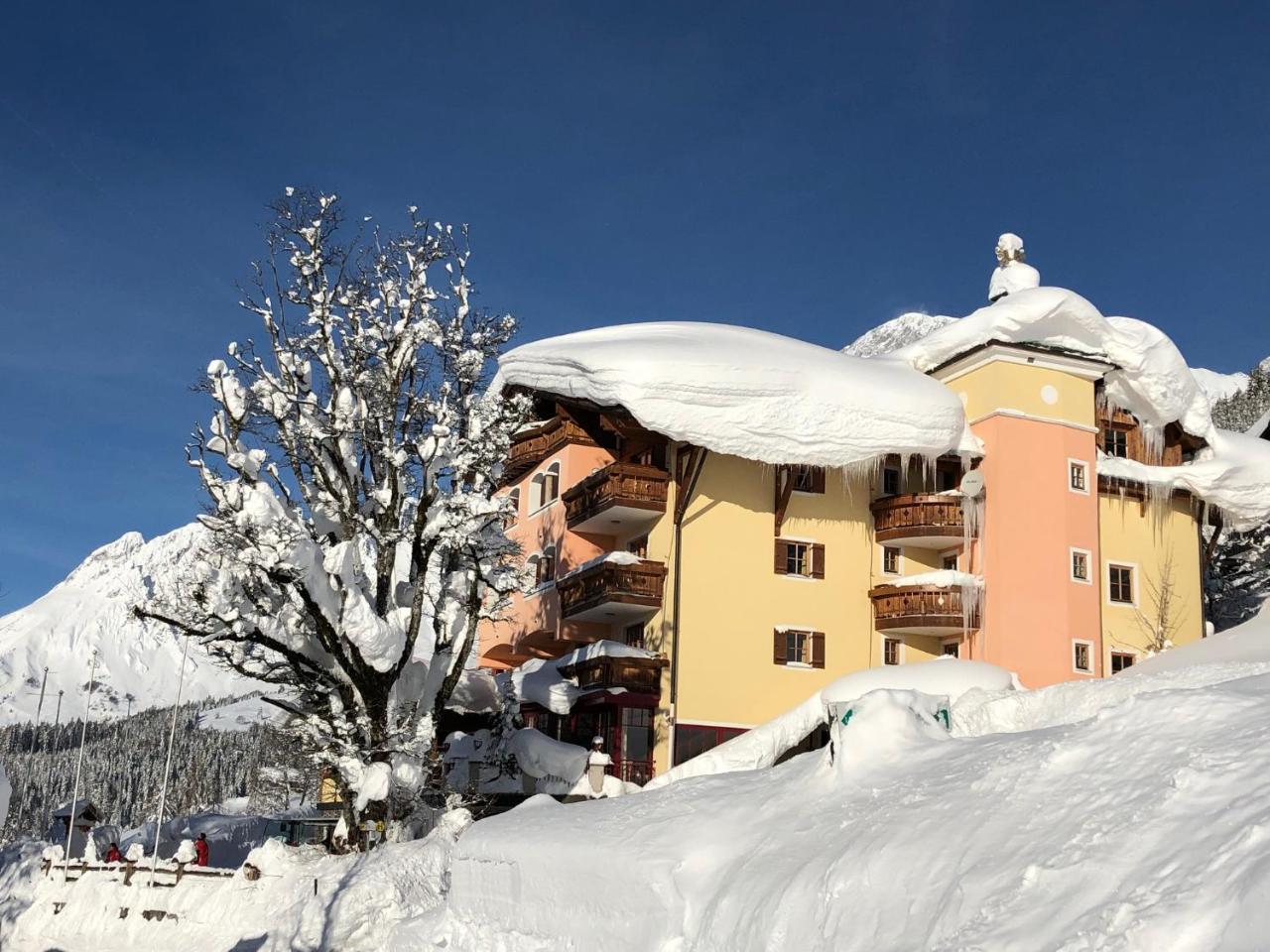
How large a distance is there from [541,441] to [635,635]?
6.90m

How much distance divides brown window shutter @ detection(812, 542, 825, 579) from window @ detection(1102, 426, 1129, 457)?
8.86 meters

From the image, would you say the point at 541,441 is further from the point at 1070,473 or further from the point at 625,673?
the point at 1070,473

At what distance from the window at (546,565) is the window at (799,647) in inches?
258

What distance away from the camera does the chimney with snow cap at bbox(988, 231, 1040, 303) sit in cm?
3809

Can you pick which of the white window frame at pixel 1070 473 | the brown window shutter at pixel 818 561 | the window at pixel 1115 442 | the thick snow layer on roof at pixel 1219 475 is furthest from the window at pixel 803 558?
the window at pixel 1115 442

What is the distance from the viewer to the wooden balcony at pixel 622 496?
104ft

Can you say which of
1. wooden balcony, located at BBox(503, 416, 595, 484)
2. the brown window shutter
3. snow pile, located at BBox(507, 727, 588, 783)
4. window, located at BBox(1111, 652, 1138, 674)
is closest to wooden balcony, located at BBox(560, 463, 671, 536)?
wooden balcony, located at BBox(503, 416, 595, 484)

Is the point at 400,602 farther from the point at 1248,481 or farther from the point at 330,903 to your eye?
the point at 1248,481

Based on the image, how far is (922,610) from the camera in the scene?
32938 millimetres

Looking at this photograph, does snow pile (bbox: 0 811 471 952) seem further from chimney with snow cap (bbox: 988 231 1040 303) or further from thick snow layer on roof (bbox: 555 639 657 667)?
chimney with snow cap (bbox: 988 231 1040 303)

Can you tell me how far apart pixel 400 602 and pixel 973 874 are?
18295 mm

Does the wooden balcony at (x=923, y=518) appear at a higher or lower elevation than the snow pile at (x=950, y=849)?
higher

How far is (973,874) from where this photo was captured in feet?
30.4

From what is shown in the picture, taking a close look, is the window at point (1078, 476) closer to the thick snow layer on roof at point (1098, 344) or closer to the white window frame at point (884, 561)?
the thick snow layer on roof at point (1098, 344)
